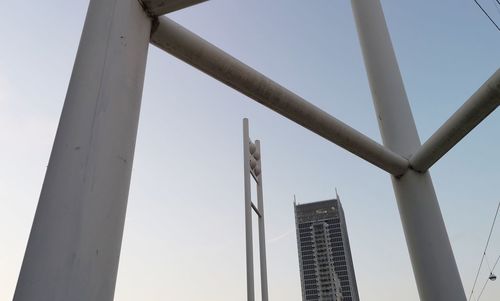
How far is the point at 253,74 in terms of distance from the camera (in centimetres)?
115

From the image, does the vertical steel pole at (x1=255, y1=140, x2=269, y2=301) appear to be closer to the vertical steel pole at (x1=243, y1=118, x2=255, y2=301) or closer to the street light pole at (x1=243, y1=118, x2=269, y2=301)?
the street light pole at (x1=243, y1=118, x2=269, y2=301)

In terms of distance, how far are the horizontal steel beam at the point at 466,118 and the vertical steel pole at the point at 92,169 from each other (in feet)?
3.10

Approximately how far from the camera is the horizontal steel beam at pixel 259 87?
1.05 metres

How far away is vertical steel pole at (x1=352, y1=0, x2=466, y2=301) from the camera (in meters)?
1.38

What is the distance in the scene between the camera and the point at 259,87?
1.17 meters

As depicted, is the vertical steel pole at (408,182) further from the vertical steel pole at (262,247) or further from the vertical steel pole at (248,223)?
the vertical steel pole at (262,247)

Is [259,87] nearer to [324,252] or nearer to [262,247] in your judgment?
[262,247]

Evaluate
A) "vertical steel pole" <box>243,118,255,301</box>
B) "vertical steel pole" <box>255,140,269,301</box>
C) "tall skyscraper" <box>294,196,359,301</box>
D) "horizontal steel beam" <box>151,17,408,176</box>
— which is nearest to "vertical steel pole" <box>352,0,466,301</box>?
"horizontal steel beam" <box>151,17,408,176</box>

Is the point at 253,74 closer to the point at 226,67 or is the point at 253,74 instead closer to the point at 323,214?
the point at 226,67

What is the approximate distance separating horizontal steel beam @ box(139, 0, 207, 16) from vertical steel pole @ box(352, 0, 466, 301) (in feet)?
3.47

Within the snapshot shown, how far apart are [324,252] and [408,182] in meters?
50.6

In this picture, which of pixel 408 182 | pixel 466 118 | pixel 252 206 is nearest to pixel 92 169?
pixel 466 118

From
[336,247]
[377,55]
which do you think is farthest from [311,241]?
[377,55]

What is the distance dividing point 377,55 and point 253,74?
37.2 inches
